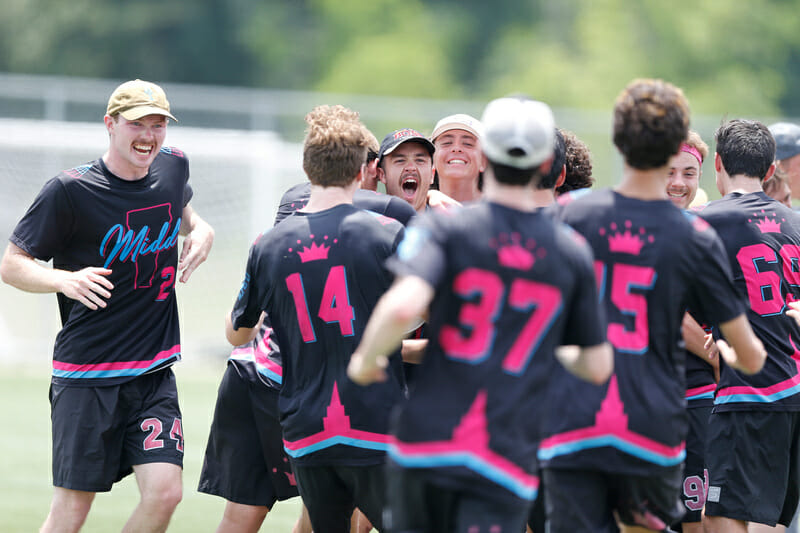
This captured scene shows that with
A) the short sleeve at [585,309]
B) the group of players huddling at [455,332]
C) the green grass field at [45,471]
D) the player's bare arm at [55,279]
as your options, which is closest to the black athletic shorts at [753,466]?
A: the group of players huddling at [455,332]

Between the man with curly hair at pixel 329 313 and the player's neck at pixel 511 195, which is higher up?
the player's neck at pixel 511 195

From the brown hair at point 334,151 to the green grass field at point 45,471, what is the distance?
3351 millimetres

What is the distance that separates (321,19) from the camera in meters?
38.3

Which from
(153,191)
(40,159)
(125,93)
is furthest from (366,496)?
(40,159)

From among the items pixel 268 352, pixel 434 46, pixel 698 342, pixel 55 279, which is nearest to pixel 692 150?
pixel 698 342

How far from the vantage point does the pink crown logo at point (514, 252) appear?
3.68m

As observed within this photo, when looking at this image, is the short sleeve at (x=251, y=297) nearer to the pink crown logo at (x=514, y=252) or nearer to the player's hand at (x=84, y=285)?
the player's hand at (x=84, y=285)

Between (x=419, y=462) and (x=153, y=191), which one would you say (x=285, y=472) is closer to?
(x=153, y=191)

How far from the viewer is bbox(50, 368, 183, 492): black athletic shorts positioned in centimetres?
550

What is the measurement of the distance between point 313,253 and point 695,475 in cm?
250

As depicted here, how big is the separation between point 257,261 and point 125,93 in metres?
1.52

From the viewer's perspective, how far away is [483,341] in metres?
3.69

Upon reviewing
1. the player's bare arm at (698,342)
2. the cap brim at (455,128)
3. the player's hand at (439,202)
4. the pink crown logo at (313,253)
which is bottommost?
the player's bare arm at (698,342)

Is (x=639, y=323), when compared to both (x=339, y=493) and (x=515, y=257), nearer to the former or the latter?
(x=515, y=257)
